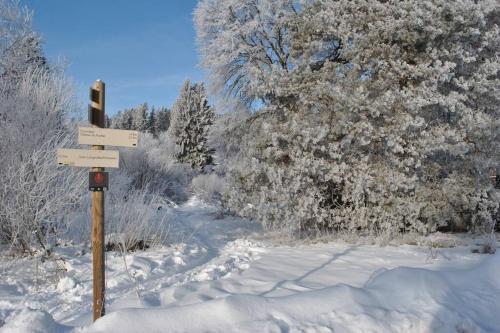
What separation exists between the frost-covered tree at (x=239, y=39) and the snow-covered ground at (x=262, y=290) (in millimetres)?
5895

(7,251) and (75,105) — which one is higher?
(75,105)

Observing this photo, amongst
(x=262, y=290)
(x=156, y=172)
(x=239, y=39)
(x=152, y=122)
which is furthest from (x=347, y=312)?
(x=152, y=122)

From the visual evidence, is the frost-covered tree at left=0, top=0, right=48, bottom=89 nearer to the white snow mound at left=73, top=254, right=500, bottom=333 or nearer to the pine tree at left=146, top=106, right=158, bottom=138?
the white snow mound at left=73, top=254, right=500, bottom=333

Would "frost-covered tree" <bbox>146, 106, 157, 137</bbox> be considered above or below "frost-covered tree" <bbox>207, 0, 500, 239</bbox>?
above

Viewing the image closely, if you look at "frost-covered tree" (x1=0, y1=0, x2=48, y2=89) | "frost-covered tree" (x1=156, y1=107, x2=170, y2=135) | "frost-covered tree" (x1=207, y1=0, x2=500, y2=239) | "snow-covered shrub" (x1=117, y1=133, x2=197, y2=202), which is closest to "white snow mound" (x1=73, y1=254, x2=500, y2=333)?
"frost-covered tree" (x1=207, y1=0, x2=500, y2=239)

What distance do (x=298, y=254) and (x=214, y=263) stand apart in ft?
5.89

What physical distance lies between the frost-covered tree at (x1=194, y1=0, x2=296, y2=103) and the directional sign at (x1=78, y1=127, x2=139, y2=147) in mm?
8498

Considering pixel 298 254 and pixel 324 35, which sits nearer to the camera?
pixel 298 254

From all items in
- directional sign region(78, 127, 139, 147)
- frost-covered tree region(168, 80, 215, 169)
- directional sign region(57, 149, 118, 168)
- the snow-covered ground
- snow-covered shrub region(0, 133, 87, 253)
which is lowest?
the snow-covered ground

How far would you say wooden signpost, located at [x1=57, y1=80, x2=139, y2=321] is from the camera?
13.4ft

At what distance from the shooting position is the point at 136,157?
75.8 feet

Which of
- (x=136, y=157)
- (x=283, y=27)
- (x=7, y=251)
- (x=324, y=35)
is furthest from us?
(x=136, y=157)

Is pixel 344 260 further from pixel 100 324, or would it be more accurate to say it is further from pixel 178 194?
pixel 178 194

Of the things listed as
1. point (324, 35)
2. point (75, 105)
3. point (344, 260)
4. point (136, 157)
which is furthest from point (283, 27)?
point (136, 157)
